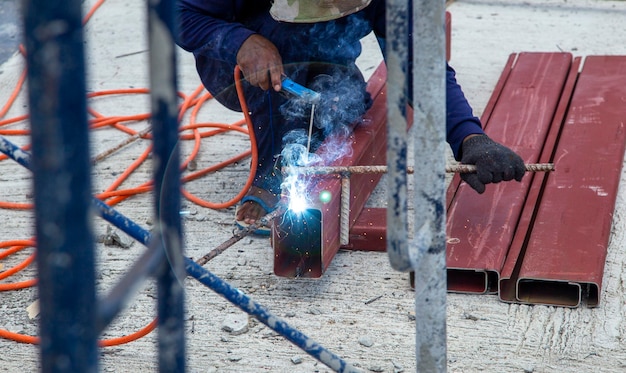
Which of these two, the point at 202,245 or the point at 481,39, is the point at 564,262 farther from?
the point at 481,39

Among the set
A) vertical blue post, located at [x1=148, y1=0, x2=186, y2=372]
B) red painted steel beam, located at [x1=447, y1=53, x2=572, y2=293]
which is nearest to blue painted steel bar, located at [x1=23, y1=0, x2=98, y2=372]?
vertical blue post, located at [x1=148, y1=0, x2=186, y2=372]

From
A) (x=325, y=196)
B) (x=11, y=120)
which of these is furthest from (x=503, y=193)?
(x=11, y=120)

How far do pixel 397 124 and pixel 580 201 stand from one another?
1905 millimetres

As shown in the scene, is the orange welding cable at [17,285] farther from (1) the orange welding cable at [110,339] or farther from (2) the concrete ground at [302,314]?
(1) the orange welding cable at [110,339]

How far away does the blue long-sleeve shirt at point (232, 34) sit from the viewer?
10.9 feet

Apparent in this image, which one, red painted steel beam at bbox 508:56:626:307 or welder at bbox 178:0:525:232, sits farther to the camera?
welder at bbox 178:0:525:232

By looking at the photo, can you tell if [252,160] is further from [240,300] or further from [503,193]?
[240,300]

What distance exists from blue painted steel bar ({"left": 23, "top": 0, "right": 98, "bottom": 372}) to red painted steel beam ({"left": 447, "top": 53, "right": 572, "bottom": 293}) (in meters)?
2.08

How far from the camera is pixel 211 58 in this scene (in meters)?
3.58

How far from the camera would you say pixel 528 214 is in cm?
330

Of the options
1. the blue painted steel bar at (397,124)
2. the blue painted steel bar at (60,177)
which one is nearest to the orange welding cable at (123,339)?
the blue painted steel bar at (397,124)

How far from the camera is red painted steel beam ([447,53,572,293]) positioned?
3.04m

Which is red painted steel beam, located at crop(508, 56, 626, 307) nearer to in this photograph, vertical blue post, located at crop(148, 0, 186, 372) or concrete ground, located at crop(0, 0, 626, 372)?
concrete ground, located at crop(0, 0, 626, 372)

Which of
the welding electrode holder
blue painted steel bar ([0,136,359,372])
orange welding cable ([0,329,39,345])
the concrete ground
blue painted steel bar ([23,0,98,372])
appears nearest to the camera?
blue painted steel bar ([23,0,98,372])
